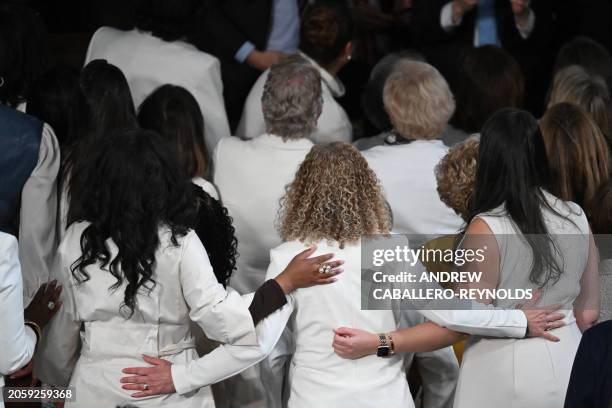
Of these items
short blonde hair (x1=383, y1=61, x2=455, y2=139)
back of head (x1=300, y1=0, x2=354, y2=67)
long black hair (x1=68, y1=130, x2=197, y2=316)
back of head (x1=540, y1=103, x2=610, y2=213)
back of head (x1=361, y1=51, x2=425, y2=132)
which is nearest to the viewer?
long black hair (x1=68, y1=130, x2=197, y2=316)

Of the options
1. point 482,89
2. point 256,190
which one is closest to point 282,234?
point 256,190

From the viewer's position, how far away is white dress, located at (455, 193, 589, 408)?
3223 mm

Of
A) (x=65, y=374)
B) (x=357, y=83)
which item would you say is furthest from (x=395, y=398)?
(x=357, y=83)

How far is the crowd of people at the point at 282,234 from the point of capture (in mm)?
3004

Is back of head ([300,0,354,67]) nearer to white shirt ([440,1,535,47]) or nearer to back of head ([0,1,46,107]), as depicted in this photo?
white shirt ([440,1,535,47])

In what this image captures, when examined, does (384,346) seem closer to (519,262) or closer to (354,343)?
(354,343)

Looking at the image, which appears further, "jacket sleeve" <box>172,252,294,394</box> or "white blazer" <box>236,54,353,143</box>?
"white blazer" <box>236,54,353,143</box>

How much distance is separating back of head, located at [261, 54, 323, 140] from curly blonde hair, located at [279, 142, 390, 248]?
33.7 inches

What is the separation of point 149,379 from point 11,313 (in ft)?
1.59

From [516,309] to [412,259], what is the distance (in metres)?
0.35

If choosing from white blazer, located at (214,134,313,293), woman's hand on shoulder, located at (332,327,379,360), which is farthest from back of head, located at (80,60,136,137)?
woman's hand on shoulder, located at (332,327,379,360)

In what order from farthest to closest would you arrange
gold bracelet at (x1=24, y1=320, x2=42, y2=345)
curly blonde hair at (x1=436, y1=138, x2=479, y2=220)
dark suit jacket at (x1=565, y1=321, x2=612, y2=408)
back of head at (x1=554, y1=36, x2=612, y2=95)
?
back of head at (x1=554, y1=36, x2=612, y2=95), curly blonde hair at (x1=436, y1=138, x2=479, y2=220), gold bracelet at (x1=24, y1=320, x2=42, y2=345), dark suit jacket at (x1=565, y1=321, x2=612, y2=408)

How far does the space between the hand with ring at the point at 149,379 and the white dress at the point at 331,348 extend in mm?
393

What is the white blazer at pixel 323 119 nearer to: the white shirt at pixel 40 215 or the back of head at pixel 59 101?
the back of head at pixel 59 101
